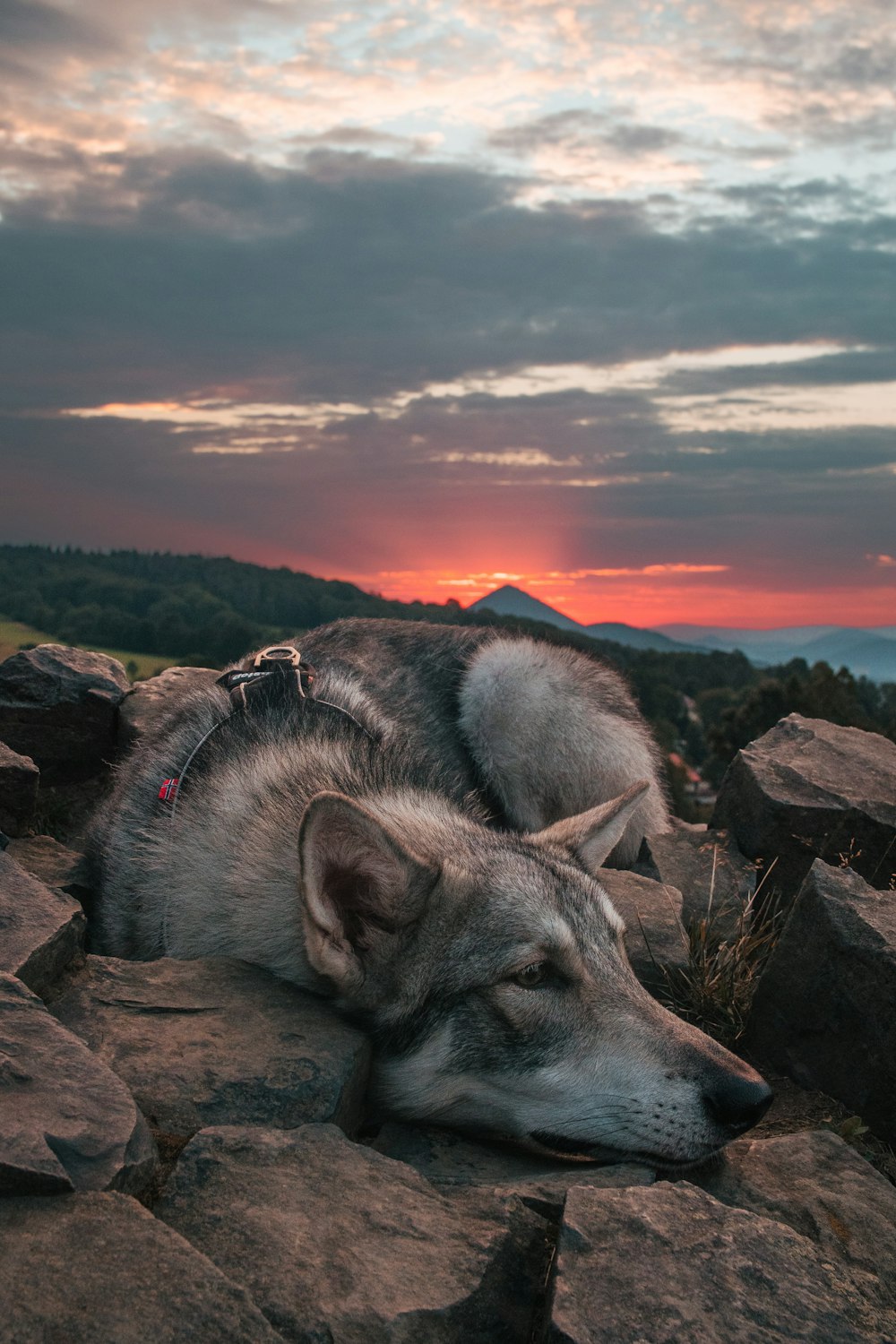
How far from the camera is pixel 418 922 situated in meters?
3.73

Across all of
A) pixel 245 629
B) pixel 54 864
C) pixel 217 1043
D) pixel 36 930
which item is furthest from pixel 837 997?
pixel 245 629

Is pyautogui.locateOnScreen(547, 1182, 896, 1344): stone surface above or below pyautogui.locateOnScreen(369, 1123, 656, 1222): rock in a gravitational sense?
above

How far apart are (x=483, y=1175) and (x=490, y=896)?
0.94 meters

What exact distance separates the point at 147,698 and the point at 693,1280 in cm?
654

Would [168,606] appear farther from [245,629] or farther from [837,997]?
[837,997]

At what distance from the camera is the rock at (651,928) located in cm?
503

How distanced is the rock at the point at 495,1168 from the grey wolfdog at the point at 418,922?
0.26 ft

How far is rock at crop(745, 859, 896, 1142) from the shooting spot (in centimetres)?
409

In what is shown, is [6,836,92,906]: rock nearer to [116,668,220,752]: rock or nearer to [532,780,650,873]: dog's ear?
[116,668,220,752]: rock

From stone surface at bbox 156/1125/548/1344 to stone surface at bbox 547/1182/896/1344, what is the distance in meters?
A: 0.19

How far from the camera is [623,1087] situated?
11.6 feet

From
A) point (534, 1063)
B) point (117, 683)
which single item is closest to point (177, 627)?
point (117, 683)

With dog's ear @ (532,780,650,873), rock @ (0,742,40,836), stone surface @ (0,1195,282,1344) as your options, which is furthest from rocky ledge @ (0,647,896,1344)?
rock @ (0,742,40,836)

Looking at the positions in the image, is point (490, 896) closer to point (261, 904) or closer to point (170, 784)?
point (261, 904)
